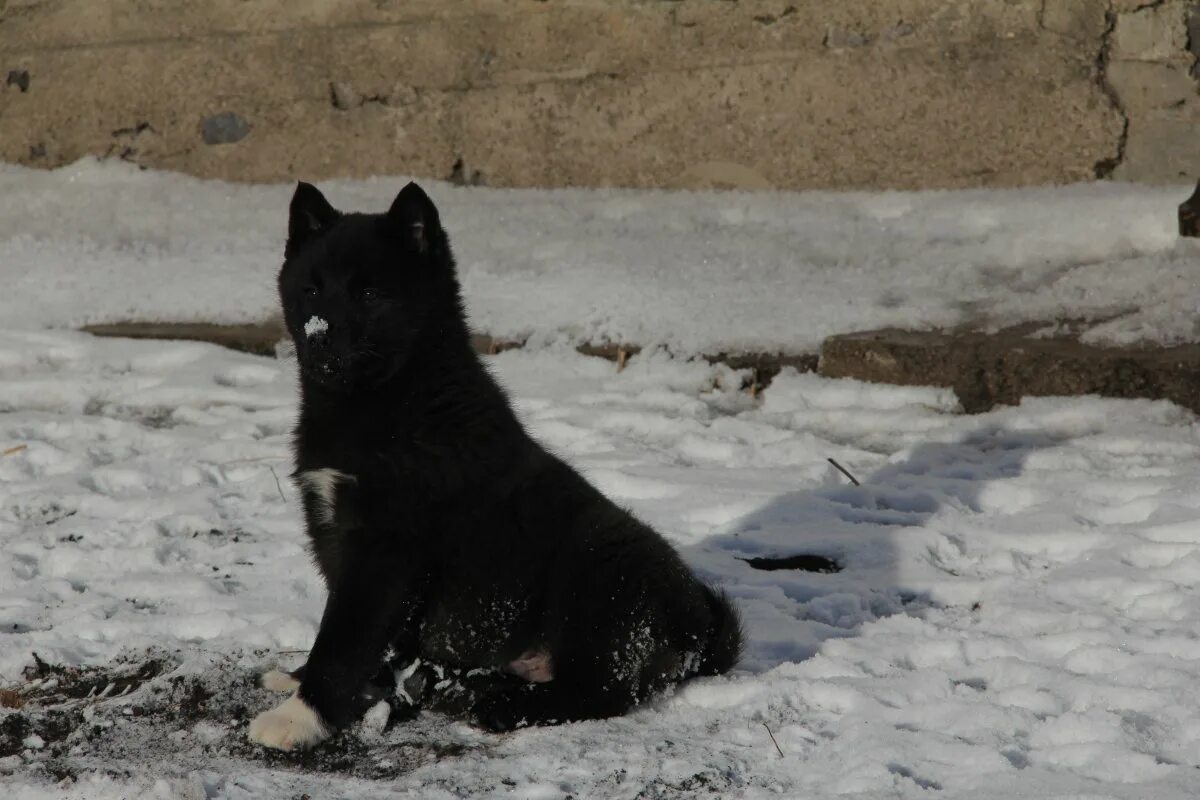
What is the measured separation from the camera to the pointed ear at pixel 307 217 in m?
3.11

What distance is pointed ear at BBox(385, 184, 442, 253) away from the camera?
3.03m

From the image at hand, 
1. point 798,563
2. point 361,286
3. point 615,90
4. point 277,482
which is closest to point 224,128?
point 615,90

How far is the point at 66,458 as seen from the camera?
15.0 feet

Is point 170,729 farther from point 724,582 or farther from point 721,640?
point 724,582

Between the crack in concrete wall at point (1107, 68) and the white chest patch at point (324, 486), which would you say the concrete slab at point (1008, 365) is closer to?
the crack in concrete wall at point (1107, 68)

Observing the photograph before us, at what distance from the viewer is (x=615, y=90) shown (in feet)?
22.7

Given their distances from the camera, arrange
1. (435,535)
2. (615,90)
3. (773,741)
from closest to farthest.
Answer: (773,741) → (435,535) → (615,90)

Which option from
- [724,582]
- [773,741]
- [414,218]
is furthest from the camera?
[724,582]

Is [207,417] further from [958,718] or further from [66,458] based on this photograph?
[958,718]

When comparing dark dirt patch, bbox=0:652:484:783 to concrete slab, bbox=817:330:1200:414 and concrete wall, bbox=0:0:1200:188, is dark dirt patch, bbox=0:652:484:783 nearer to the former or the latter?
concrete slab, bbox=817:330:1200:414

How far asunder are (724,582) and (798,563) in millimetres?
273

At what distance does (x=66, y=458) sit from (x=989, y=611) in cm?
286

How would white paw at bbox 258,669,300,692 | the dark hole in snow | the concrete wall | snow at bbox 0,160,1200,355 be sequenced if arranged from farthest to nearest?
1. the concrete wall
2. snow at bbox 0,160,1200,355
3. the dark hole in snow
4. white paw at bbox 258,669,300,692

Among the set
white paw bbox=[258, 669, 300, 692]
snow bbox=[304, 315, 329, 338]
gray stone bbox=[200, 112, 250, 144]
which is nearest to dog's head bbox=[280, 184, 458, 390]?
snow bbox=[304, 315, 329, 338]
